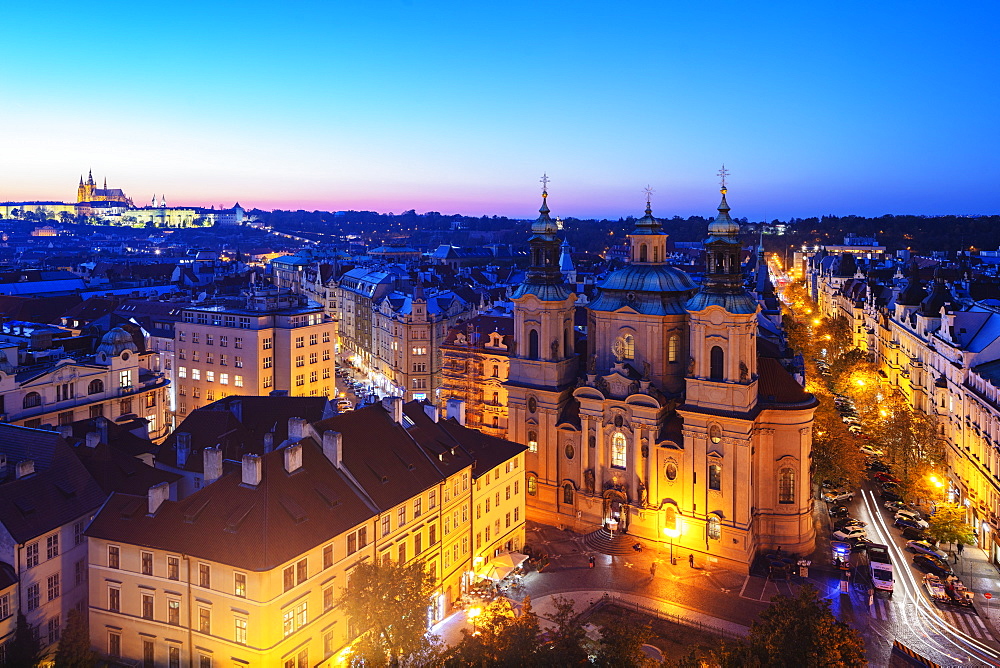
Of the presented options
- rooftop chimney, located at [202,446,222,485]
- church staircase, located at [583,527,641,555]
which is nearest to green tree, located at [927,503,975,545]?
church staircase, located at [583,527,641,555]

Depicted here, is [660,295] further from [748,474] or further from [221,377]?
[221,377]

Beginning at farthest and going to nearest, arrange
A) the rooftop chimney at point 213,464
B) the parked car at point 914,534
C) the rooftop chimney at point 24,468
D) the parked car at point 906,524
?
1. the parked car at point 906,524
2. the parked car at point 914,534
3. the rooftop chimney at point 213,464
4. the rooftop chimney at point 24,468

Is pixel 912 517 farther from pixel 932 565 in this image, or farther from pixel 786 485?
pixel 786 485

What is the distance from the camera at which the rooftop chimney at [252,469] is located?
44094mm

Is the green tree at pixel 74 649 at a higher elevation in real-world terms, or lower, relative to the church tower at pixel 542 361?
lower

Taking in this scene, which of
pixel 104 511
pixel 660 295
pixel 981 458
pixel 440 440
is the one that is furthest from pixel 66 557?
pixel 981 458

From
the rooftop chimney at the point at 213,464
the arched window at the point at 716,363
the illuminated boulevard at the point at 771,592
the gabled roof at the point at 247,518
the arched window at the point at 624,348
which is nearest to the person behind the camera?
the gabled roof at the point at 247,518

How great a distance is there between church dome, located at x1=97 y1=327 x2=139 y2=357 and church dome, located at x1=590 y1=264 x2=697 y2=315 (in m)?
44.0

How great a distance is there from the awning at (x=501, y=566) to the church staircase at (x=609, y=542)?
790 centimetres

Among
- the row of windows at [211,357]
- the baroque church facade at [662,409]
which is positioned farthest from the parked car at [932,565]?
the row of windows at [211,357]

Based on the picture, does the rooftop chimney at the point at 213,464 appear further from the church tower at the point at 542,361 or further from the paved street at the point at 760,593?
the church tower at the point at 542,361

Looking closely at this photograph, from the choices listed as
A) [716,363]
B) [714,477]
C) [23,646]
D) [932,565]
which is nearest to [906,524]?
[932,565]

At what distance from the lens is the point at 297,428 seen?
165 ft

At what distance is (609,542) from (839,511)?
22863 mm
